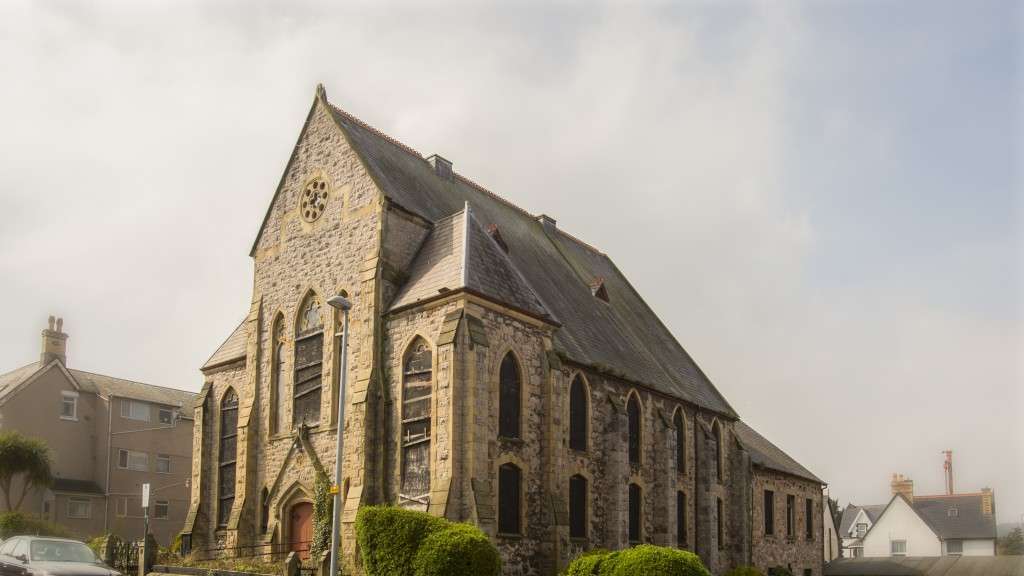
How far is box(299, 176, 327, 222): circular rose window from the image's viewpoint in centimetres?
2794

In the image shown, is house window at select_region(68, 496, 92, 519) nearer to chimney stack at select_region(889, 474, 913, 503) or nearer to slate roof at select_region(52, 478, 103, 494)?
slate roof at select_region(52, 478, 103, 494)

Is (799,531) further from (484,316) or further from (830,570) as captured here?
(484,316)

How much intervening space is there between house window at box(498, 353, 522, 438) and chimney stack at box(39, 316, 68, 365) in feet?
108

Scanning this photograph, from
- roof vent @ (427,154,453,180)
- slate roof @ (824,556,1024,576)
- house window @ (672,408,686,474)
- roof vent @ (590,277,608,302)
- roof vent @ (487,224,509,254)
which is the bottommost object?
slate roof @ (824,556,1024,576)

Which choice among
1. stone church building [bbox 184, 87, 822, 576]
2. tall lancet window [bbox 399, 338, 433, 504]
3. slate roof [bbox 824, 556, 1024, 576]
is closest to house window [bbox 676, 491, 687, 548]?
stone church building [bbox 184, 87, 822, 576]

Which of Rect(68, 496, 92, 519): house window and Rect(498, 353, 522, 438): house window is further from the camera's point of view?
Rect(68, 496, 92, 519): house window

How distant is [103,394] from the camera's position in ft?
159

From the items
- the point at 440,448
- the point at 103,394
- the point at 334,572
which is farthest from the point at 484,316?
the point at 103,394

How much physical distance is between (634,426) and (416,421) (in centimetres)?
993

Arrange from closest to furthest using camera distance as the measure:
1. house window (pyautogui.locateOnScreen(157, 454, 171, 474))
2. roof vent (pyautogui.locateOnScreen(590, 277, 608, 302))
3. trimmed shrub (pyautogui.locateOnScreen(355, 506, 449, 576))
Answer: trimmed shrub (pyautogui.locateOnScreen(355, 506, 449, 576)) < roof vent (pyautogui.locateOnScreen(590, 277, 608, 302)) < house window (pyautogui.locateOnScreen(157, 454, 171, 474))

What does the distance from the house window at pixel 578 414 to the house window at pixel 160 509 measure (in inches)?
1199

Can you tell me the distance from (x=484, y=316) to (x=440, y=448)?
358 centimetres

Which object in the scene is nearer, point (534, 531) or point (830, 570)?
point (534, 531)

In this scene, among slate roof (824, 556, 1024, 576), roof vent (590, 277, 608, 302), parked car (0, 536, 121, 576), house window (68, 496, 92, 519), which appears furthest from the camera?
house window (68, 496, 92, 519)
